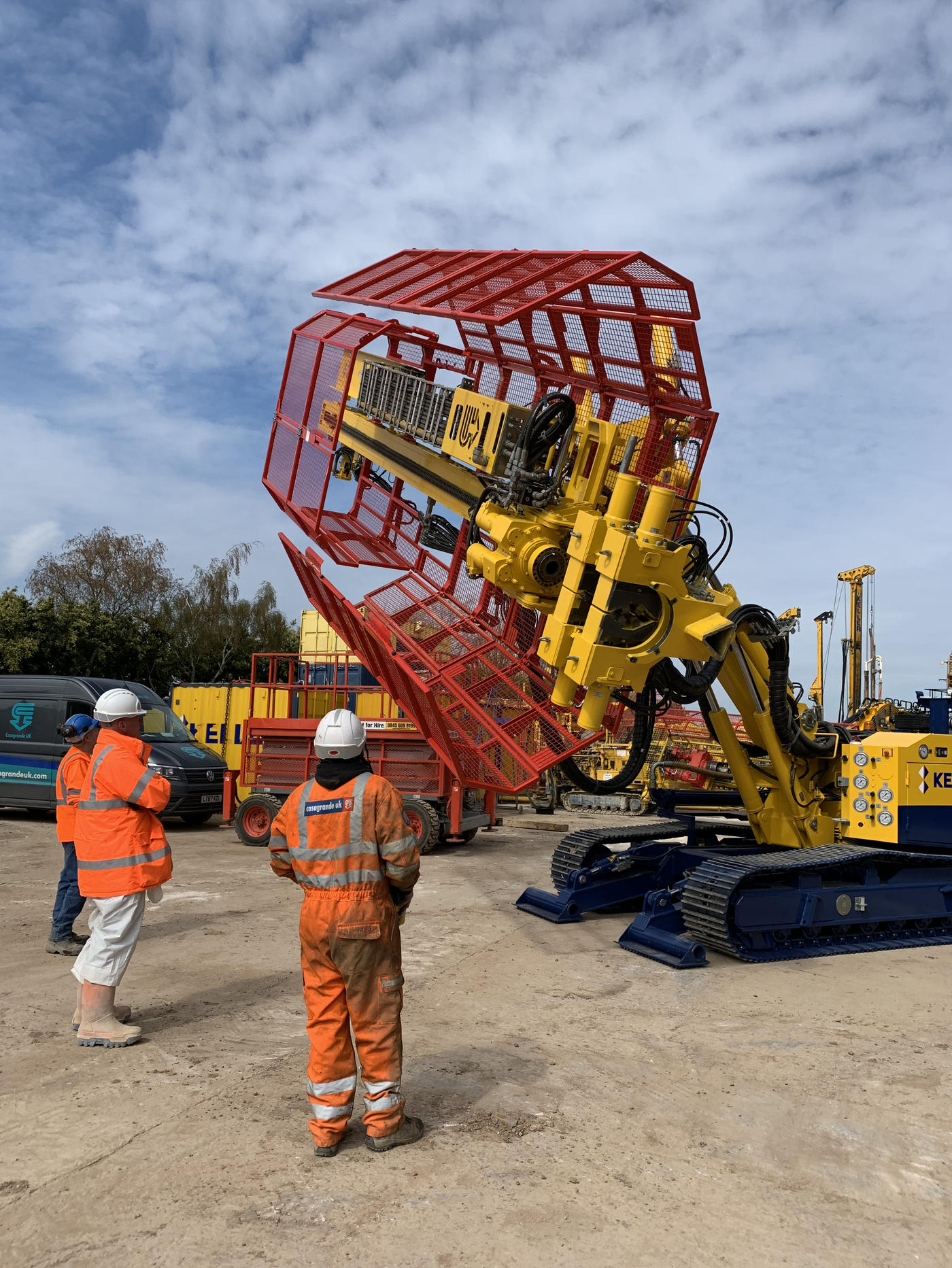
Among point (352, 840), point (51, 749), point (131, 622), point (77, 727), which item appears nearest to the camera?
point (352, 840)

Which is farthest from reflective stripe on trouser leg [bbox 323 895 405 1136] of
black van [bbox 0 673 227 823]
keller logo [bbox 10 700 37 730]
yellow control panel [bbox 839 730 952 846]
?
keller logo [bbox 10 700 37 730]

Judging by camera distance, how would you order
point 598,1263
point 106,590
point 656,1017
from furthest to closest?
1. point 106,590
2. point 656,1017
3. point 598,1263

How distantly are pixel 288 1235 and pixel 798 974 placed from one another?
4796mm

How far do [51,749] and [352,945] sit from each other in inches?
510

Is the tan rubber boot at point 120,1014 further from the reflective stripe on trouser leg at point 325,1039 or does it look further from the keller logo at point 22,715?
the keller logo at point 22,715

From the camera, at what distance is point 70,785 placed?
257 inches

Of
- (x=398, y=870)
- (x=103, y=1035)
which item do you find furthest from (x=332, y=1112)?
(x=103, y=1035)

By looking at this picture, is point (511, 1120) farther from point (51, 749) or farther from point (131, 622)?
point (131, 622)

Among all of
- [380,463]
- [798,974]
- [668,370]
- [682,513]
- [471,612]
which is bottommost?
[798,974]

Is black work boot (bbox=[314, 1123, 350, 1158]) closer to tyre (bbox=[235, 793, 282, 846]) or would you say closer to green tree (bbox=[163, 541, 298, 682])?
tyre (bbox=[235, 793, 282, 846])

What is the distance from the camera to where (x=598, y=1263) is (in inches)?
116

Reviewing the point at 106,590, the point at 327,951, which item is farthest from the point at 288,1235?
the point at 106,590

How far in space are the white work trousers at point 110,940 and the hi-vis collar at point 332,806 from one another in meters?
1.87

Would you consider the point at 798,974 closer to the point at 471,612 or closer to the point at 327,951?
the point at 471,612
